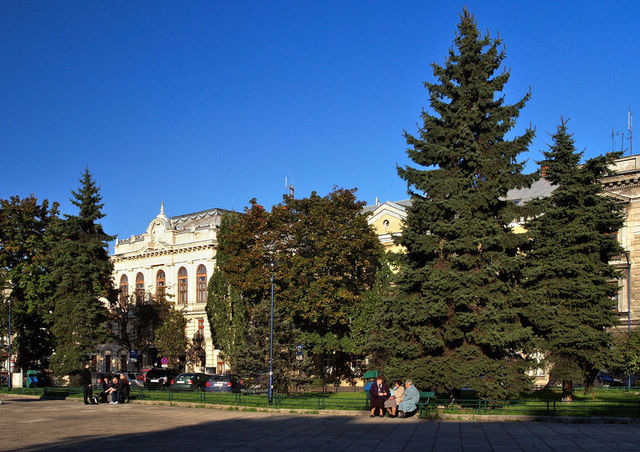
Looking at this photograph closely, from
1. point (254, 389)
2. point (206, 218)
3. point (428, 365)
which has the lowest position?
point (254, 389)

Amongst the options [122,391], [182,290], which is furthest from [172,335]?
[122,391]

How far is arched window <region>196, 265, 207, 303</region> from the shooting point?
65.2m

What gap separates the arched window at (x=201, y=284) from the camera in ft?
214

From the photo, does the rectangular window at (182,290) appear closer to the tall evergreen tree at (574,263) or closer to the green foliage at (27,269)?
the green foliage at (27,269)

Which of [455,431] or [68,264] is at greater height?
[68,264]

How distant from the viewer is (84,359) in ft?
146

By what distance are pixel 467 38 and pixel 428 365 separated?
12626mm

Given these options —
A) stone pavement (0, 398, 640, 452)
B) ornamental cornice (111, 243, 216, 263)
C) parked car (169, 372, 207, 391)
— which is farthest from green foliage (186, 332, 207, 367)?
stone pavement (0, 398, 640, 452)

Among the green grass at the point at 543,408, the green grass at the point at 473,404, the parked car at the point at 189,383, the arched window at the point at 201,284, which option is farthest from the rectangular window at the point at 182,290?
the green grass at the point at 543,408

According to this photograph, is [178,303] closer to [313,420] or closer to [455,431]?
[313,420]

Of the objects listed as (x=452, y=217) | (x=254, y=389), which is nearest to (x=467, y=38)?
(x=452, y=217)

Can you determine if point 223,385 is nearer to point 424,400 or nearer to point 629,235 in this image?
point 424,400

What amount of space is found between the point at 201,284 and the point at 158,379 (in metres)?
20.3

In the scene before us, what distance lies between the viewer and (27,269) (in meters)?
48.8
